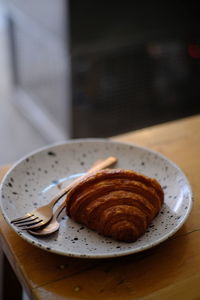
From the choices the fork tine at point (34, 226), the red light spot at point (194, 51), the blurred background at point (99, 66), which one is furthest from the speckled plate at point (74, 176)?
the red light spot at point (194, 51)

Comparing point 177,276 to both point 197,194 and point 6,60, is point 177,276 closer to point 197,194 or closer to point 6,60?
point 197,194

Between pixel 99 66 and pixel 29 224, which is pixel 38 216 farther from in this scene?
pixel 99 66

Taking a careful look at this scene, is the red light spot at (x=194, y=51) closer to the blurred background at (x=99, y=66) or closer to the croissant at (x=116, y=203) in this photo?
the blurred background at (x=99, y=66)

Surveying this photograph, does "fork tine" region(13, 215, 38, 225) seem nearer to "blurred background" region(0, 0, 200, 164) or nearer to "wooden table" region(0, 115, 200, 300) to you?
"wooden table" region(0, 115, 200, 300)

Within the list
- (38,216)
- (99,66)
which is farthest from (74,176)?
(99,66)

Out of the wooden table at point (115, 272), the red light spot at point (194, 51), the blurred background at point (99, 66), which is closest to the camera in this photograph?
the wooden table at point (115, 272)
